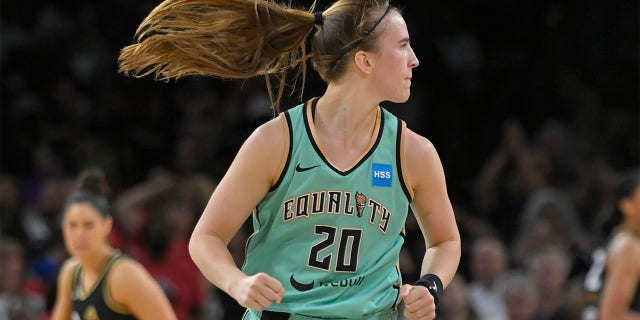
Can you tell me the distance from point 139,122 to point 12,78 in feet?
3.94

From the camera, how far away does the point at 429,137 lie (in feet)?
30.0

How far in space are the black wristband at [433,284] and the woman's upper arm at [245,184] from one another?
0.56 metres

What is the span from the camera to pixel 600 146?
9.05 m

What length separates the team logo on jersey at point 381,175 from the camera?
374cm

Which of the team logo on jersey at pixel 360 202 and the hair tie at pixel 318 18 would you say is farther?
the hair tie at pixel 318 18

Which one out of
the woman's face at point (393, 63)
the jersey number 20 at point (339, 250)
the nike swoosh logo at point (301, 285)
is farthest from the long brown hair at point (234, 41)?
the nike swoosh logo at point (301, 285)

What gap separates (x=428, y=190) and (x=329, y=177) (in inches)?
13.8

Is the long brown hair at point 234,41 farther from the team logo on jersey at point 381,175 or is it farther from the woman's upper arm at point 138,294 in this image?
the woman's upper arm at point 138,294

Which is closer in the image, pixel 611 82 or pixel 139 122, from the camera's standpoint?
pixel 611 82

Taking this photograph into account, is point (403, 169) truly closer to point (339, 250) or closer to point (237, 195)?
Answer: point (339, 250)

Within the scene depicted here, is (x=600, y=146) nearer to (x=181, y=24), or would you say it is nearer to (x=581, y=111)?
(x=581, y=111)

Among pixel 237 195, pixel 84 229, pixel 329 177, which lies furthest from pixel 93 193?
pixel 329 177

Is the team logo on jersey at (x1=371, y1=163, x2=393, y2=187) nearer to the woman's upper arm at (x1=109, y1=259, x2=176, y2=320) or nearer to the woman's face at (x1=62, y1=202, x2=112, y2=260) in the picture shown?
the woman's upper arm at (x1=109, y1=259, x2=176, y2=320)

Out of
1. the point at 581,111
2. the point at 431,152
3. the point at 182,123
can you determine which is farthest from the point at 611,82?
the point at 431,152
